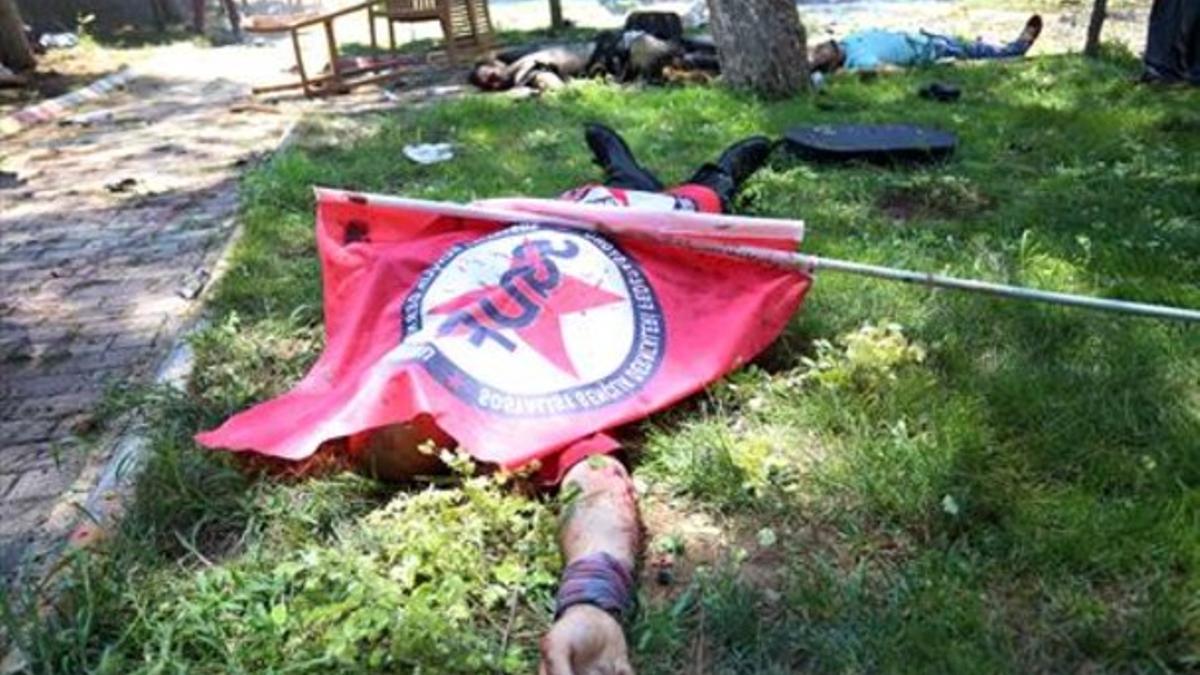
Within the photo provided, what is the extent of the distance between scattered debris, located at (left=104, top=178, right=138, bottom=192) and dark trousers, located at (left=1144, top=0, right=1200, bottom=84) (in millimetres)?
6250

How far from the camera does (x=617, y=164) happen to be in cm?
438

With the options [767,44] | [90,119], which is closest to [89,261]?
[767,44]

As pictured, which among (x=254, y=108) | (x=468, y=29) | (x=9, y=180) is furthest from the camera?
(x=468, y=29)

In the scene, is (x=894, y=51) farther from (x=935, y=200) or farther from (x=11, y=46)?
(x=11, y=46)

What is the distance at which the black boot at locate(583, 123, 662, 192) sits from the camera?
4191 millimetres

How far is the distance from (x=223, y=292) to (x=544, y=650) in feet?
8.24

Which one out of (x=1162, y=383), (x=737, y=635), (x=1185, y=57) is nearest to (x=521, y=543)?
(x=737, y=635)

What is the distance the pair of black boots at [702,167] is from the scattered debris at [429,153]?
47.6 inches

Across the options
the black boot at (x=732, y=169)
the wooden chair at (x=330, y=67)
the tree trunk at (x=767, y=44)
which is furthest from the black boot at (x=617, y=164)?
the wooden chair at (x=330, y=67)

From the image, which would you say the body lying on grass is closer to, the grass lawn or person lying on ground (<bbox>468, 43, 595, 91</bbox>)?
the grass lawn

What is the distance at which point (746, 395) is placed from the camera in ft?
8.98

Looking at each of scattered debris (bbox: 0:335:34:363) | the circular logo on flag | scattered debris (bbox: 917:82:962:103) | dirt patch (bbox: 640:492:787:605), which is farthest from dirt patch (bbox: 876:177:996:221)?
scattered debris (bbox: 0:335:34:363)

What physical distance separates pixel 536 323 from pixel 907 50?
6144 mm

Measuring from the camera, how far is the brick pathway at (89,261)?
301 cm
